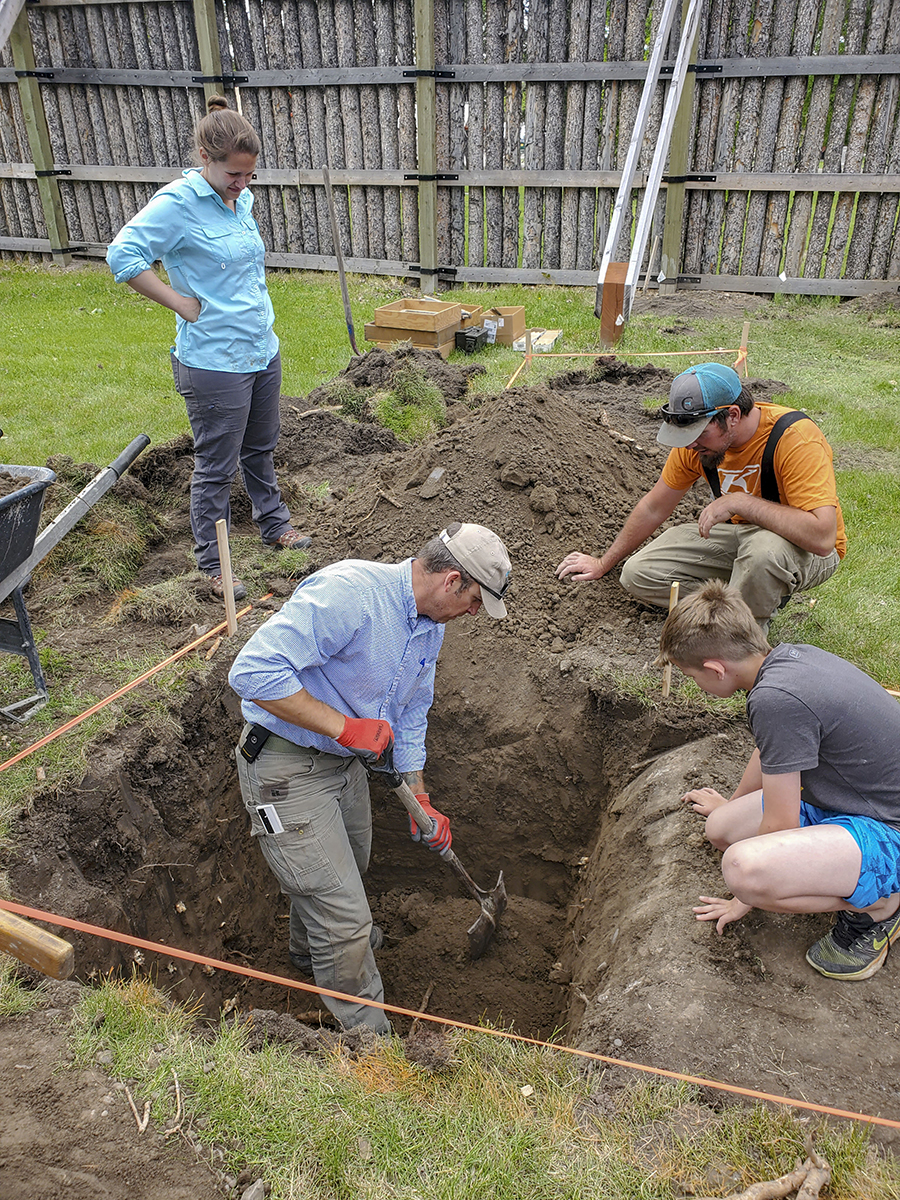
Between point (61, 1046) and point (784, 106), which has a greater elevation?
point (784, 106)

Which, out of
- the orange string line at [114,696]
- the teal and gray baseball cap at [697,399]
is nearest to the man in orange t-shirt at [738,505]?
the teal and gray baseball cap at [697,399]

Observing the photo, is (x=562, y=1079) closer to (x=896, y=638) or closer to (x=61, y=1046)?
(x=61, y=1046)

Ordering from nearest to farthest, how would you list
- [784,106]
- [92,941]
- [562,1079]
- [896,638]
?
[562,1079]
[92,941]
[896,638]
[784,106]

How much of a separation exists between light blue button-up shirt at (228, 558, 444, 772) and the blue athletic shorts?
155 cm

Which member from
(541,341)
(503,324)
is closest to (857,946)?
(541,341)

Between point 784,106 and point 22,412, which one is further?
point 784,106

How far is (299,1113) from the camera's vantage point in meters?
2.38

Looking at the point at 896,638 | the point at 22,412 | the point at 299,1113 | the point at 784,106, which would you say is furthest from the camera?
the point at 784,106

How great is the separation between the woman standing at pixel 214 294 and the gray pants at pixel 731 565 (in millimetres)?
2299

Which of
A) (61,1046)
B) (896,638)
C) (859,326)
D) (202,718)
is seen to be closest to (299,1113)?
(61,1046)

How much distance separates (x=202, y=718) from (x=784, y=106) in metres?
9.83

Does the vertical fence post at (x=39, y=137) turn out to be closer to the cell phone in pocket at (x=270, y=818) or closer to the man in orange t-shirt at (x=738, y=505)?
the man in orange t-shirt at (x=738, y=505)

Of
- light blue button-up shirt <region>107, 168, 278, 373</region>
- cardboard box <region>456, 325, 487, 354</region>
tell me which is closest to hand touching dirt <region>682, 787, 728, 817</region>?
light blue button-up shirt <region>107, 168, 278, 373</region>

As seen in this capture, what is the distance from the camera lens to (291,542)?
552cm
